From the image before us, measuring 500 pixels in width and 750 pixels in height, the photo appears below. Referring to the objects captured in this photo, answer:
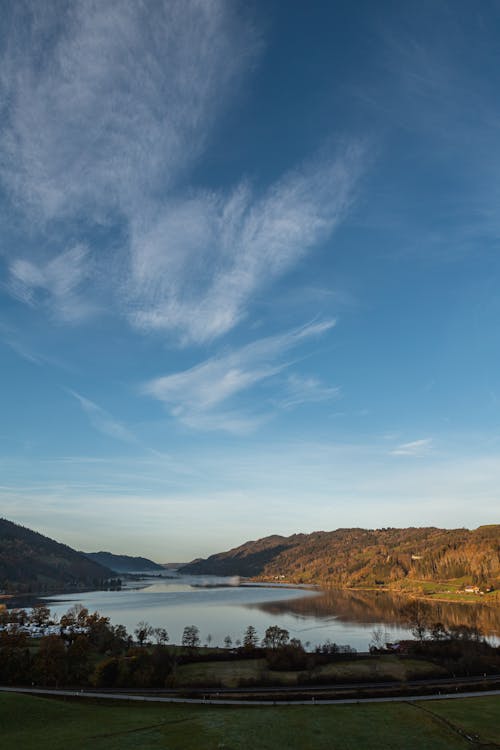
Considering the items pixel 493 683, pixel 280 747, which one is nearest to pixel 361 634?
pixel 493 683

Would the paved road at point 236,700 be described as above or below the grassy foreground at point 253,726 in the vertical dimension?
below

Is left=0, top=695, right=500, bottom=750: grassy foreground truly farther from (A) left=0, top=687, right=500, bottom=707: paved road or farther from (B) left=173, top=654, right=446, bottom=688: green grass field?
(B) left=173, top=654, right=446, bottom=688: green grass field

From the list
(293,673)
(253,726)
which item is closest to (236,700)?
(293,673)

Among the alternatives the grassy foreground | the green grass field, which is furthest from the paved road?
the green grass field

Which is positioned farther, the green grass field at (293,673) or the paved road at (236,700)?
the green grass field at (293,673)

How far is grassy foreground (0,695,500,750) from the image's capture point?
1548 inches

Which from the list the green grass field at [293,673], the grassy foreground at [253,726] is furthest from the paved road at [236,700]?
the green grass field at [293,673]

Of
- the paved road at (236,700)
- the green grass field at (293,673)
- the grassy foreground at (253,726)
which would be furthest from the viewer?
the green grass field at (293,673)

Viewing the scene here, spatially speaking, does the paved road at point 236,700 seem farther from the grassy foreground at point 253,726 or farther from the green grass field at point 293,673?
the green grass field at point 293,673

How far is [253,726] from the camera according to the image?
145 feet

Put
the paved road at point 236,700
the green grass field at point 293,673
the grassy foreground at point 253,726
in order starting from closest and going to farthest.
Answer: the grassy foreground at point 253,726, the paved road at point 236,700, the green grass field at point 293,673

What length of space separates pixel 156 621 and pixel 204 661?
276ft

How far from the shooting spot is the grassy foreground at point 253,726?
129ft

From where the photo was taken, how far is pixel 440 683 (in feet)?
245
